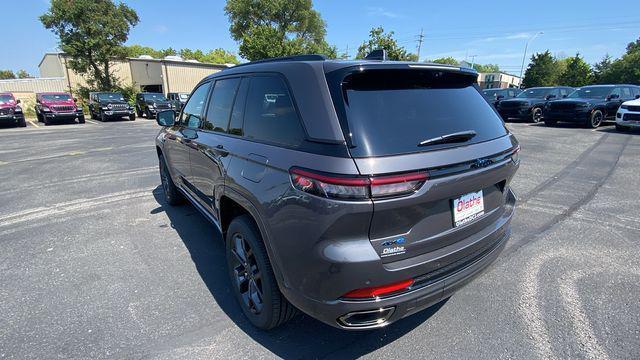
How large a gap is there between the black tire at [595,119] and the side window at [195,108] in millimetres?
15905

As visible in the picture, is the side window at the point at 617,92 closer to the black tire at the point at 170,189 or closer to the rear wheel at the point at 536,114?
the rear wheel at the point at 536,114

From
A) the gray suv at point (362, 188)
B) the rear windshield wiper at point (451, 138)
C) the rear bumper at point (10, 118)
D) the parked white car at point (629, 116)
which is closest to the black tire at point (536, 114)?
the parked white car at point (629, 116)

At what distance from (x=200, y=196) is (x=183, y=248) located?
703mm

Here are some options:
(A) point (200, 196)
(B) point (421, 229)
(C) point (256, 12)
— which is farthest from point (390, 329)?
(C) point (256, 12)

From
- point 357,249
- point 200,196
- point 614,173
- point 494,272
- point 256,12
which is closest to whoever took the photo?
point 357,249

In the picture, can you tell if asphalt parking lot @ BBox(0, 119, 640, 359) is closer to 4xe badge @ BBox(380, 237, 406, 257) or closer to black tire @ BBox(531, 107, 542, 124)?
4xe badge @ BBox(380, 237, 406, 257)

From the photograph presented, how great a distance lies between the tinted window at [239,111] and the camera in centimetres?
269

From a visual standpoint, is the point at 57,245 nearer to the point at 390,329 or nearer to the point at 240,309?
the point at 240,309

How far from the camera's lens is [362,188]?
171 centimetres

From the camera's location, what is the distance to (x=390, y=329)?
2500mm

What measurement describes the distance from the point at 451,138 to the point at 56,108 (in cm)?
2413

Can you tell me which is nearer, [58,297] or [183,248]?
[58,297]

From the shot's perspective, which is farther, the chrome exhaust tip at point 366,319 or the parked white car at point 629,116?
the parked white car at point 629,116

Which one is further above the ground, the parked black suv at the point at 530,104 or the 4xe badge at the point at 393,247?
the parked black suv at the point at 530,104
